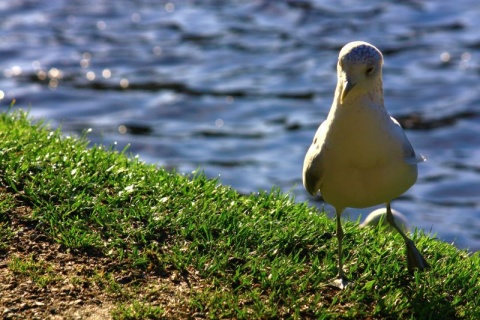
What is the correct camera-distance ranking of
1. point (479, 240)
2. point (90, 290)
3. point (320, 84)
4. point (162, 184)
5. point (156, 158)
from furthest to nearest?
point (320, 84) < point (156, 158) < point (479, 240) < point (162, 184) < point (90, 290)

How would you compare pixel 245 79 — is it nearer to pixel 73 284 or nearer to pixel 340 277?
pixel 340 277

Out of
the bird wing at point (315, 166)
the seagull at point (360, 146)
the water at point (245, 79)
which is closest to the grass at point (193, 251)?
the seagull at point (360, 146)

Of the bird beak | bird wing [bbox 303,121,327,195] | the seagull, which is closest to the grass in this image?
the seagull

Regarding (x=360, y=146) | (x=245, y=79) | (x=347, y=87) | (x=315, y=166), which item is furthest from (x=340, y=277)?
→ (x=245, y=79)

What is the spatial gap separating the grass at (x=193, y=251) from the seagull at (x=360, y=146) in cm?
36

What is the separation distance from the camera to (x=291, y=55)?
49.4ft

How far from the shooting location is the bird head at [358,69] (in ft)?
16.5

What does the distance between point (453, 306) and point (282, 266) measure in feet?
A: 3.35

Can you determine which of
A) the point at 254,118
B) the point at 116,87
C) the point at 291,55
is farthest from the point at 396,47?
the point at 116,87

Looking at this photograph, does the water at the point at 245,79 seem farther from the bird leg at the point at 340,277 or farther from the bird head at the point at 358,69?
the bird head at the point at 358,69

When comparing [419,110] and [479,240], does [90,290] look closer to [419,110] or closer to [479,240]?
[479,240]

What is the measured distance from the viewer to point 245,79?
14305 mm

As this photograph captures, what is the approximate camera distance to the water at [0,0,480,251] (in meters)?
11.8

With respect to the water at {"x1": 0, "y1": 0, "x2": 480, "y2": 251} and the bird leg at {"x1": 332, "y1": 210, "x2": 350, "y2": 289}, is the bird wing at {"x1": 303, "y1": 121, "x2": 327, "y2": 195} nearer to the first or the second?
the bird leg at {"x1": 332, "y1": 210, "x2": 350, "y2": 289}
